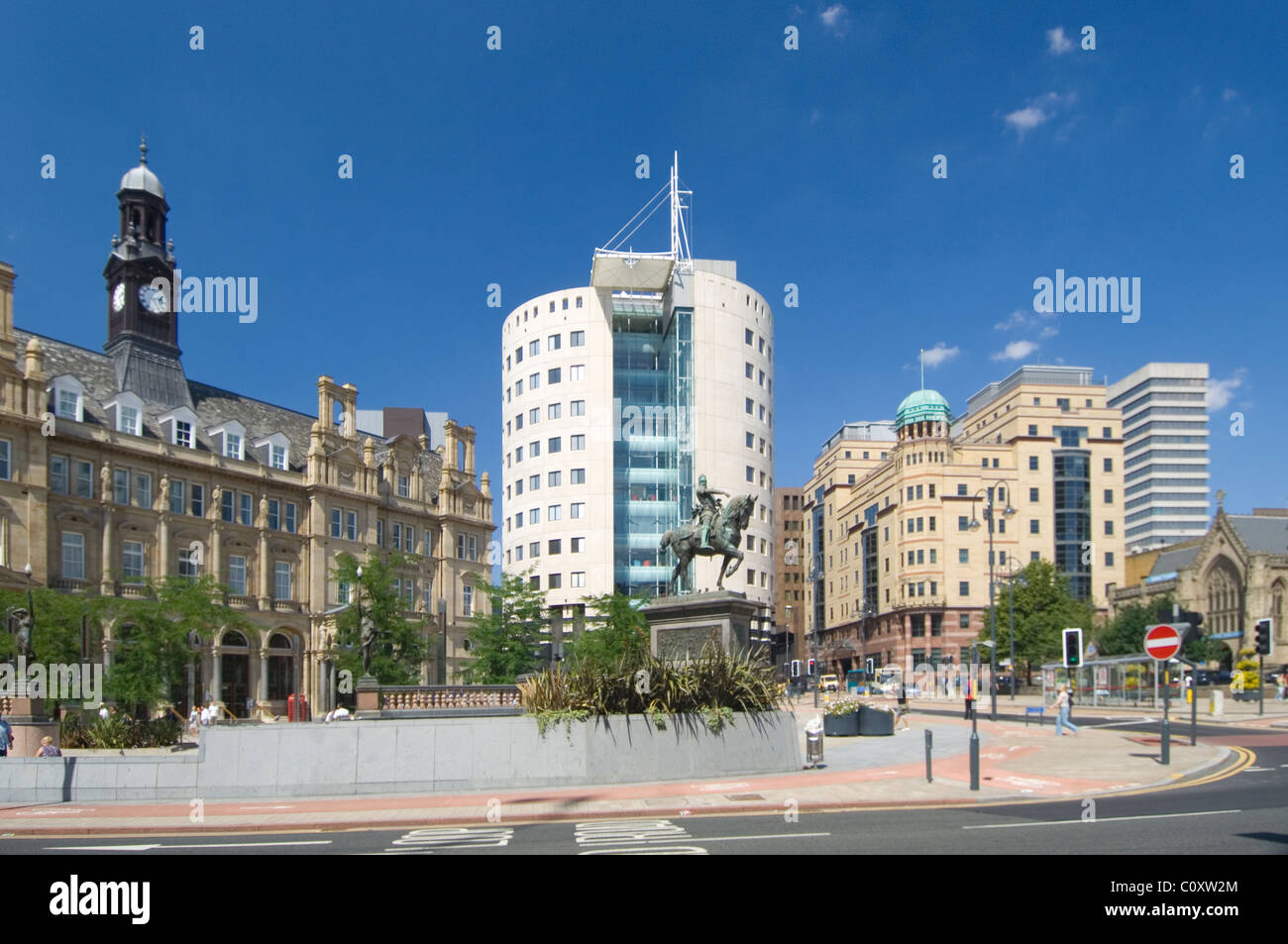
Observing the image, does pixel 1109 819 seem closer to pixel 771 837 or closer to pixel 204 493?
pixel 771 837

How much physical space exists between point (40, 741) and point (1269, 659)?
10089 cm

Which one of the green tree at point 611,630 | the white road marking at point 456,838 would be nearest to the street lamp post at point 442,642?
the green tree at point 611,630

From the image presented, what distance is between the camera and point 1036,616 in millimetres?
83188

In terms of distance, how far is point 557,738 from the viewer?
70.6ft

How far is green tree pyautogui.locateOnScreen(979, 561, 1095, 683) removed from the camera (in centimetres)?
8019

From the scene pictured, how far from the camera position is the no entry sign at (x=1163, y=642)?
2394 centimetres

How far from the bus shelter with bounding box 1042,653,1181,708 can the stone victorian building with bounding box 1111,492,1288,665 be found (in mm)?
39904

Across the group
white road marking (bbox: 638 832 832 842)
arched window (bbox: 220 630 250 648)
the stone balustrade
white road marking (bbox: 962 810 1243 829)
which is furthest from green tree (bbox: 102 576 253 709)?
white road marking (bbox: 962 810 1243 829)

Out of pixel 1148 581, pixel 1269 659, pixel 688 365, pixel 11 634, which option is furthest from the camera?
pixel 1148 581

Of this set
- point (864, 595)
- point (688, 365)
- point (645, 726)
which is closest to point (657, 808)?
point (645, 726)

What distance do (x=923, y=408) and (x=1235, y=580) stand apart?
129 feet

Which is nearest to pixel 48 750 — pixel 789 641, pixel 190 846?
pixel 190 846
